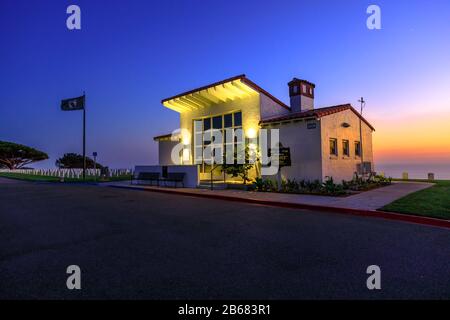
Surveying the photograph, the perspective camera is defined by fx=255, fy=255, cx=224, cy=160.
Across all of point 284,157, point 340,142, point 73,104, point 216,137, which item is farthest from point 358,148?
point 73,104

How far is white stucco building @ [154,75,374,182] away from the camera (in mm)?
13125

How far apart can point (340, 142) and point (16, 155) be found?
7904 centimetres

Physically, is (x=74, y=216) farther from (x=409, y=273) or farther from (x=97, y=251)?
(x=409, y=273)

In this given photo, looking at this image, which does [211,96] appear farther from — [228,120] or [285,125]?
[285,125]

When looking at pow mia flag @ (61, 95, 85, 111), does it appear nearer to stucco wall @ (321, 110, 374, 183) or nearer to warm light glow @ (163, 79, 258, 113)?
warm light glow @ (163, 79, 258, 113)

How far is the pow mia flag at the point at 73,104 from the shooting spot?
2489 cm

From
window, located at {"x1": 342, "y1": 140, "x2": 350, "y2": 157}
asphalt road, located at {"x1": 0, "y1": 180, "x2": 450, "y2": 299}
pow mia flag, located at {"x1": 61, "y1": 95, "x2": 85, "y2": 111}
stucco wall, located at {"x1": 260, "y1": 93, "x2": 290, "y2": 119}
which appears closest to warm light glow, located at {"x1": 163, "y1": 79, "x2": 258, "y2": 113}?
stucco wall, located at {"x1": 260, "y1": 93, "x2": 290, "y2": 119}

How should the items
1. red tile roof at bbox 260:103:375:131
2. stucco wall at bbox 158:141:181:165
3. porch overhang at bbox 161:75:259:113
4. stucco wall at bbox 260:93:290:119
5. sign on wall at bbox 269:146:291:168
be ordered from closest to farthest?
sign on wall at bbox 269:146:291:168 → red tile roof at bbox 260:103:375:131 → porch overhang at bbox 161:75:259:113 → stucco wall at bbox 260:93:290:119 → stucco wall at bbox 158:141:181:165

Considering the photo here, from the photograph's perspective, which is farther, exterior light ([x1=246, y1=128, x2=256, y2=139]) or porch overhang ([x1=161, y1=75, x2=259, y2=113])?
exterior light ([x1=246, y1=128, x2=256, y2=139])

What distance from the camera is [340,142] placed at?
1454 cm
